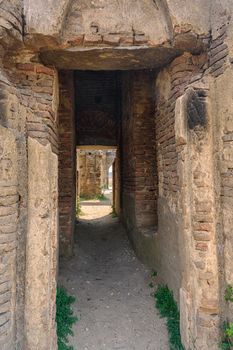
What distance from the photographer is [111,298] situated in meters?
4.17

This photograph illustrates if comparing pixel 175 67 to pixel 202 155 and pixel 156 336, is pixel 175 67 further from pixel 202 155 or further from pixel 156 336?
pixel 156 336

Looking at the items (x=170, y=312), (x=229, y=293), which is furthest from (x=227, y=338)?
(x=170, y=312)

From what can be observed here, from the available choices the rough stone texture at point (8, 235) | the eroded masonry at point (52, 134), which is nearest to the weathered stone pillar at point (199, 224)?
the eroded masonry at point (52, 134)

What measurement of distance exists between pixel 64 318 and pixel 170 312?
4.48 feet

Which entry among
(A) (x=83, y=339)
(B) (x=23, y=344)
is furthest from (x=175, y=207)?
(B) (x=23, y=344)

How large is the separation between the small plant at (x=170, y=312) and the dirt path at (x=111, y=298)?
94 mm

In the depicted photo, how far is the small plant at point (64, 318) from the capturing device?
321cm

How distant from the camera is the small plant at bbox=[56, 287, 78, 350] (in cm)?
321

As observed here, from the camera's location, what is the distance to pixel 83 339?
333cm

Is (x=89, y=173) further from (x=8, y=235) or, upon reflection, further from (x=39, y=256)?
(x=8, y=235)

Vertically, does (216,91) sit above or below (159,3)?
below

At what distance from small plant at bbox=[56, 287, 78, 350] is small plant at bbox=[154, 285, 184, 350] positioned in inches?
45.2

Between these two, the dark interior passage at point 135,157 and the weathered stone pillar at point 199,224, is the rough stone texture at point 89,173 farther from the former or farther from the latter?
the weathered stone pillar at point 199,224

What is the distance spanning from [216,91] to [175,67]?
0.68 m
